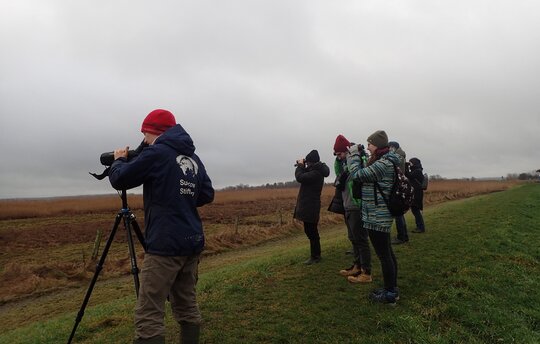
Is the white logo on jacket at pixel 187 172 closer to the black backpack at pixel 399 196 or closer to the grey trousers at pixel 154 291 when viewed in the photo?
the grey trousers at pixel 154 291

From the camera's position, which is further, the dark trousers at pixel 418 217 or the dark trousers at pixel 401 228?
the dark trousers at pixel 418 217

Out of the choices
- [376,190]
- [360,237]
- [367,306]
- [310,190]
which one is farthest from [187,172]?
[310,190]

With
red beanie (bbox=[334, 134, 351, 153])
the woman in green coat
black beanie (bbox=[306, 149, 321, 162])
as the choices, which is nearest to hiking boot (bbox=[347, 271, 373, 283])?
the woman in green coat

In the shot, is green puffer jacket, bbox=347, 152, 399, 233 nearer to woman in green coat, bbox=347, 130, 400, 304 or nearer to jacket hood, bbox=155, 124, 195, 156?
woman in green coat, bbox=347, 130, 400, 304

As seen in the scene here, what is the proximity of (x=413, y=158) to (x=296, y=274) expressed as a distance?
19.8 feet

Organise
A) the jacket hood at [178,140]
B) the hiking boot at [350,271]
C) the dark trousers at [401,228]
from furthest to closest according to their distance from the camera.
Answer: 1. the dark trousers at [401,228]
2. the hiking boot at [350,271]
3. the jacket hood at [178,140]

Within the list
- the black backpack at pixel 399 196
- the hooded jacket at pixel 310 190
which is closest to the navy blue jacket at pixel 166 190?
the black backpack at pixel 399 196

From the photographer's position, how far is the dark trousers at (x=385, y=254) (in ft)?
17.4

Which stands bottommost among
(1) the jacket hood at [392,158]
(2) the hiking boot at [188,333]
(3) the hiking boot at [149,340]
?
(2) the hiking boot at [188,333]

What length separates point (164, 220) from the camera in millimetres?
3314

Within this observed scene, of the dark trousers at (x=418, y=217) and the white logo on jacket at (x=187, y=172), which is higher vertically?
the white logo on jacket at (x=187, y=172)

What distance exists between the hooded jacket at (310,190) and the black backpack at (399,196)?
8.75ft

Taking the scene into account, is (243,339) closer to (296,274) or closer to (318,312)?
(318,312)

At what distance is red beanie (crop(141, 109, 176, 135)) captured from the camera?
12.0 ft
